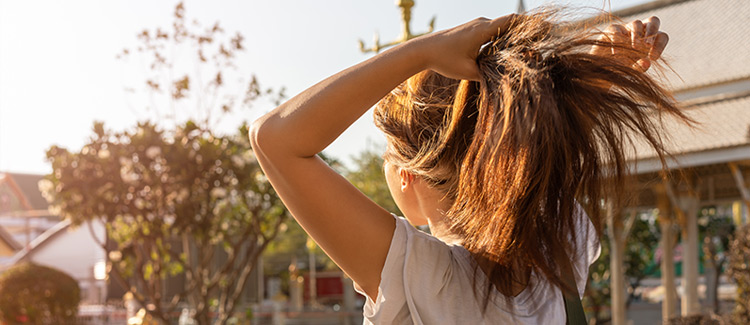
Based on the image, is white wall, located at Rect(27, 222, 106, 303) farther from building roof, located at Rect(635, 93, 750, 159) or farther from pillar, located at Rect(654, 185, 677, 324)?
building roof, located at Rect(635, 93, 750, 159)

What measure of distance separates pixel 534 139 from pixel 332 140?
1.02ft

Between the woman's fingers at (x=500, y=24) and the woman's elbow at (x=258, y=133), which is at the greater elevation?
the woman's fingers at (x=500, y=24)

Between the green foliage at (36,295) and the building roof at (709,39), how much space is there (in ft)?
31.2

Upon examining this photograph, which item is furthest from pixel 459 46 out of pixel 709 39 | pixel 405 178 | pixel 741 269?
pixel 709 39

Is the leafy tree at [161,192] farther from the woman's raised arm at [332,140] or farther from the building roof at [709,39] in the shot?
the woman's raised arm at [332,140]

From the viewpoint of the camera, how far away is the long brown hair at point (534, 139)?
1.16 meters

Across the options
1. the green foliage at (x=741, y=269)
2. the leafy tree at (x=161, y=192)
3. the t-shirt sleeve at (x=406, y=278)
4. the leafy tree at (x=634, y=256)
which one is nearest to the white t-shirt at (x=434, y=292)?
the t-shirt sleeve at (x=406, y=278)

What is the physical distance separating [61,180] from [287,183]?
7620 mm

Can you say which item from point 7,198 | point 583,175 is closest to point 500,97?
point 583,175

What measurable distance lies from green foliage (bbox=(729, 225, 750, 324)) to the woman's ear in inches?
247

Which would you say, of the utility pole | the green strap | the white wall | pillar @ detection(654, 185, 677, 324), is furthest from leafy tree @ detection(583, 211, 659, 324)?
the green strap

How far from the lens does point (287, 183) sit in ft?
3.76

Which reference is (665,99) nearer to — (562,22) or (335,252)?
(562,22)

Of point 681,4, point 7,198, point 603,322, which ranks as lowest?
point 603,322
